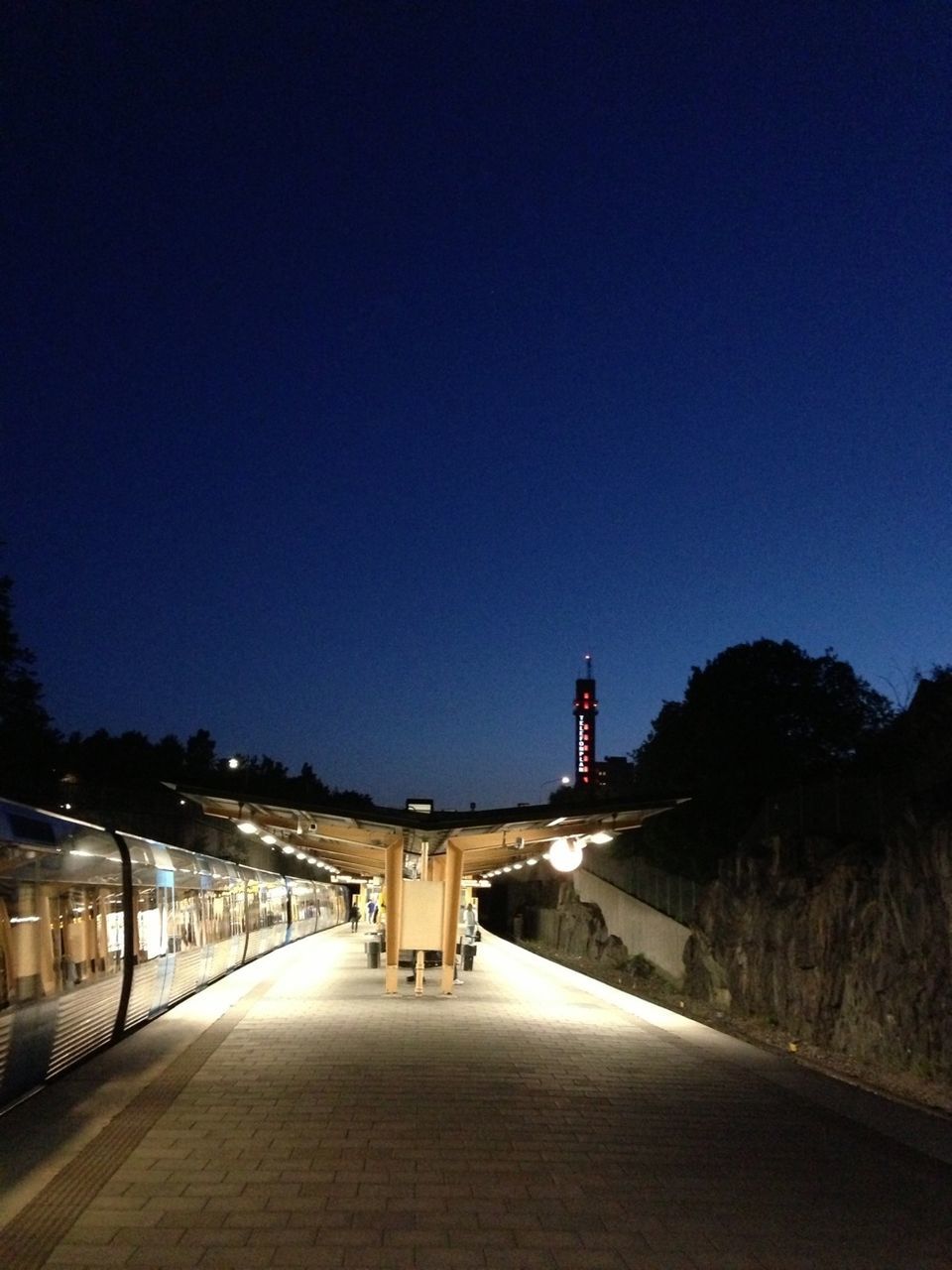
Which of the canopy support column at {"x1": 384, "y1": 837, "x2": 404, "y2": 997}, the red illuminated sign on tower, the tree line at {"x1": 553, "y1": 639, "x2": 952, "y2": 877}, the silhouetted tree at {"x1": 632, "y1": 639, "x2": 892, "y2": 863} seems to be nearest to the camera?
the canopy support column at {"x1": 384, "y1": 837, "x2": 404, "y2": 997}

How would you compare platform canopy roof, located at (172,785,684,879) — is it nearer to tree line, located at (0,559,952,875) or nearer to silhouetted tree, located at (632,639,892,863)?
tree line, located at (0,559,952,875)

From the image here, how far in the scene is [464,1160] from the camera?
820cm

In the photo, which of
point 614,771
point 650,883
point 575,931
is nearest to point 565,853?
point 650,883

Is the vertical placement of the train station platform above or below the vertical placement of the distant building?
below

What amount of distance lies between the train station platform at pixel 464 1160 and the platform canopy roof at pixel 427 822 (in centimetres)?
405

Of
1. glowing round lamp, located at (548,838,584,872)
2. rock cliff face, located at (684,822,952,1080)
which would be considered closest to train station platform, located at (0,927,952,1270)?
rock cliff face, located at (684,822,952,1080)

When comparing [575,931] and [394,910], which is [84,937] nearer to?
[394,910]

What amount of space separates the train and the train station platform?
17.2 inches

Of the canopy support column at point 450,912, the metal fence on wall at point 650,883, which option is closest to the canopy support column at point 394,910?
the canopy support column at point 450,912

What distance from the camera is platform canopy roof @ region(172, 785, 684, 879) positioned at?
17.9 m

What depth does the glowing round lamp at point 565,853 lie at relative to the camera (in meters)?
21.7

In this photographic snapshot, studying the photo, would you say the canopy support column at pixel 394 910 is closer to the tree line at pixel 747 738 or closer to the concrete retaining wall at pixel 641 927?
the concrete retaining wall at pixel 641 927

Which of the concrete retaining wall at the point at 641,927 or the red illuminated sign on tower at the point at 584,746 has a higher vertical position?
the red illuminated sign on tower at the point at 584,746

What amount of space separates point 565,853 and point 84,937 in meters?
11.4
